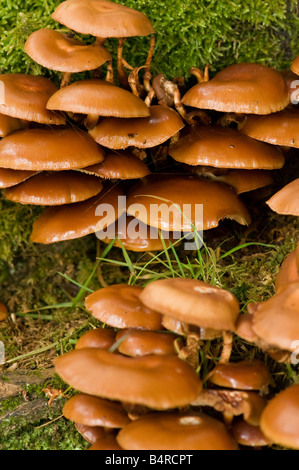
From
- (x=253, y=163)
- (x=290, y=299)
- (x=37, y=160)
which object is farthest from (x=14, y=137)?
(x=290, y=299)

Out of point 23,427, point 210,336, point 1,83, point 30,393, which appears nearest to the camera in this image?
point 210,336

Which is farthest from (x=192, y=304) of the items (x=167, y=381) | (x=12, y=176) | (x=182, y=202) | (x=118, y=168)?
(x=12, y=176)

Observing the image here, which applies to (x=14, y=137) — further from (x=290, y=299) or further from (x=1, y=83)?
(x=290, y=299)

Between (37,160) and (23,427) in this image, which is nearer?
(23,427)

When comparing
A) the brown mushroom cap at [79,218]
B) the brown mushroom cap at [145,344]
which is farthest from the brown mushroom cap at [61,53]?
the brown mushroom cap at [145,344]

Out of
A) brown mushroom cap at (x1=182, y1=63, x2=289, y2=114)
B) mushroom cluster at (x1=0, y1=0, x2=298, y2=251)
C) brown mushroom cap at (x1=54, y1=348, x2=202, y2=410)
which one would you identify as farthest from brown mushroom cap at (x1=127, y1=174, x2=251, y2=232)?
brown mushroom cap at (x1=54, y1=348, x2=202, y2=410)

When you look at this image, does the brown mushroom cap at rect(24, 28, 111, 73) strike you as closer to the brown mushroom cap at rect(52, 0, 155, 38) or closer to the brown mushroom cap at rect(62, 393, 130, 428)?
the brown mushroom cap at rect(52, 0, 155, 38)

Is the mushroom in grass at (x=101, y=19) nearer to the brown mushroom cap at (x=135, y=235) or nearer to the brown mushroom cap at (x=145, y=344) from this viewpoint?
the brown mushroom cap at (x=135, y=235)
